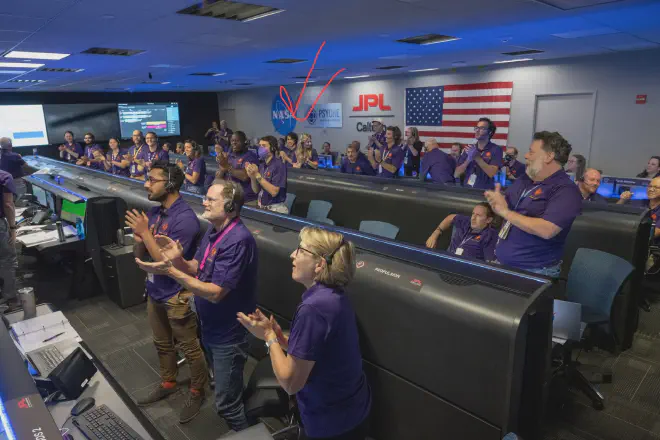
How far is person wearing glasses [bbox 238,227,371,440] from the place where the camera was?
1628 mm

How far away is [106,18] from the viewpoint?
3.79 m

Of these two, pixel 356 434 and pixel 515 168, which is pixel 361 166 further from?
pixel 356 434

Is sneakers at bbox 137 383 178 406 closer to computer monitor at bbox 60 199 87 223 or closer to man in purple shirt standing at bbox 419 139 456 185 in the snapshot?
computer monitor at bbox 60 199 87 223

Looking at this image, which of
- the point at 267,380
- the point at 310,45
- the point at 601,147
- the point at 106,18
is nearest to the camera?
the point at 267,380

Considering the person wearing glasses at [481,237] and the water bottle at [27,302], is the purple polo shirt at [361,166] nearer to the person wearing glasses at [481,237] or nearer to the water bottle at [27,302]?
the person wearing glasses at [481,237]

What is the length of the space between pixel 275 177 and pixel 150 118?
13.3 m

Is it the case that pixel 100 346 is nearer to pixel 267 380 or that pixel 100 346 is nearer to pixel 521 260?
pixel 267 380

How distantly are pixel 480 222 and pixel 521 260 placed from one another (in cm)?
64

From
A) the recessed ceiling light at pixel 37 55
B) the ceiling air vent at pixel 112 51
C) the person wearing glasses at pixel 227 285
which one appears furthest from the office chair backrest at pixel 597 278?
the recessed ceiling light at pixel 37 55

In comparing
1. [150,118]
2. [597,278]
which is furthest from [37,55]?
[150,118]

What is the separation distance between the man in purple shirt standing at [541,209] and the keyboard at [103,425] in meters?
2.23

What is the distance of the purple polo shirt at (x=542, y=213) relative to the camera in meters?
2.59

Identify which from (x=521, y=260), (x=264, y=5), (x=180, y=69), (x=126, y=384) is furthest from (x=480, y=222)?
(x=180, y=69)

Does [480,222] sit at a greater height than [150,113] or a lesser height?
lesser
